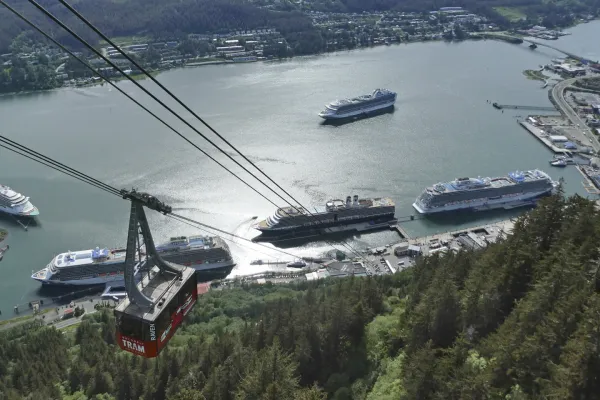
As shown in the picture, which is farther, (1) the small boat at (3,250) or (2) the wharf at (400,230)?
(2) the wharf at (400,230)

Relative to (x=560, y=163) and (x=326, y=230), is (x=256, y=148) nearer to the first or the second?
(x=326, y=230)

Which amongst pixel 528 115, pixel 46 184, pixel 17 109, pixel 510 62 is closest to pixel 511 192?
pixel 528 115

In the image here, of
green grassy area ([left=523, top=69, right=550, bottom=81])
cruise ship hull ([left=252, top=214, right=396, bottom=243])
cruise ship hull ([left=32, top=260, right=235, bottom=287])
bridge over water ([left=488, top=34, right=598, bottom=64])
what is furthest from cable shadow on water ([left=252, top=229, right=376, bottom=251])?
bridge over water ([left=488, top=34, right=598, bottom=64])

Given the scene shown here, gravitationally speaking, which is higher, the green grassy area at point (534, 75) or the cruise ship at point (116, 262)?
the green grassy area at point (534, 75)

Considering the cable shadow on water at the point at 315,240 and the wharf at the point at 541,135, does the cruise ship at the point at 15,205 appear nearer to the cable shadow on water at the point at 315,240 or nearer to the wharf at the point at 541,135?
the cable shadow on water at the point at 315,240

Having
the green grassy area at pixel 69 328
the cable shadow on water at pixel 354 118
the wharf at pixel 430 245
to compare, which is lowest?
the wharf at pixel 430 245

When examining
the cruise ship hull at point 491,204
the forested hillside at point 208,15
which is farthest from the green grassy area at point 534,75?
the cruise ship hull at point 491,204
